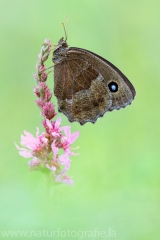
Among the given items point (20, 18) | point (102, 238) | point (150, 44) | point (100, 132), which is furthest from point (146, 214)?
point (20, 18)

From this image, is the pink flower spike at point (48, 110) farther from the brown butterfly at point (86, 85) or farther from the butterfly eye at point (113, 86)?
the butterfly eye at point (113, 86)

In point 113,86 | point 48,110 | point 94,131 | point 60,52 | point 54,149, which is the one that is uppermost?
point 94,131

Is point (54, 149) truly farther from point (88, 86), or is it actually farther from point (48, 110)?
point (88, 86)

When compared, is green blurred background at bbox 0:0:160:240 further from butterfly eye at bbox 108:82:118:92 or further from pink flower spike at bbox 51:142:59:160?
butterfly eye at bbox 108:82:118:92

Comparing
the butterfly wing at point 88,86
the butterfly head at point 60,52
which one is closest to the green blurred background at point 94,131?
the butterfly wing at point 88,86

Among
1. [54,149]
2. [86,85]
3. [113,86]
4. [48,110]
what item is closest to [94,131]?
[86,85]

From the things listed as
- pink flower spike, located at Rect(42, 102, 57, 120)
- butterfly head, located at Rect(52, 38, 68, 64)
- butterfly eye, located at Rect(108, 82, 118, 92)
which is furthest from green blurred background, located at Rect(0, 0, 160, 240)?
butterfly head, located at Rect(52, 38, 68, 64)
